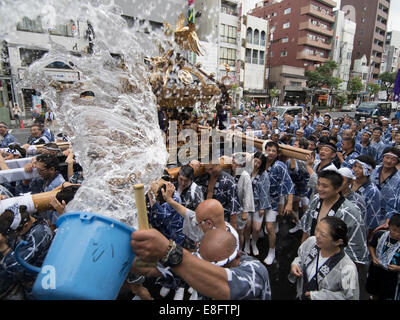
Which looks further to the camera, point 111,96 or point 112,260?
point 111,96

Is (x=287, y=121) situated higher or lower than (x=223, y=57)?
lower

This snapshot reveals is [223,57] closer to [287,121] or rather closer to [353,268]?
[287,121]

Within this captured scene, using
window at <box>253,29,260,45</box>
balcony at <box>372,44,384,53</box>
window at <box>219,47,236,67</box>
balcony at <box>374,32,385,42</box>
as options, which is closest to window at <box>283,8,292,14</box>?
window at <box>253,29,260,45</box>

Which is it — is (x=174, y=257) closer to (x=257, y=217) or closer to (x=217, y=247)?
(x=217, y=247)

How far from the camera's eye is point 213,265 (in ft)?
3.57

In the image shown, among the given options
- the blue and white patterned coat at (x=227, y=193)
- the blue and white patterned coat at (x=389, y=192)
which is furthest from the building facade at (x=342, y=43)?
the blue and white patterned coat at (x=227, y=193)

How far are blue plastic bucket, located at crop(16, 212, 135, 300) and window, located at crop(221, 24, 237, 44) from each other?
2798cm

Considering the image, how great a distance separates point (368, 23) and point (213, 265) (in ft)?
203

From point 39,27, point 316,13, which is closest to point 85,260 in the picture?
point 39,27

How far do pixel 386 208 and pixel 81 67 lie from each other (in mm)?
4137

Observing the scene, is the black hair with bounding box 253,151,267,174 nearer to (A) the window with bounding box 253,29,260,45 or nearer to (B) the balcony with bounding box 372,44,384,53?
(A) the window with bounding box 253,29,260,45

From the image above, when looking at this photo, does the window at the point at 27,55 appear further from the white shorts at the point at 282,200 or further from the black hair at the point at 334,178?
the black hair at the point at 334,178

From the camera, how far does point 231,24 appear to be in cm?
2595

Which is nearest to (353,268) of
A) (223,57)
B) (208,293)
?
(208,293)
